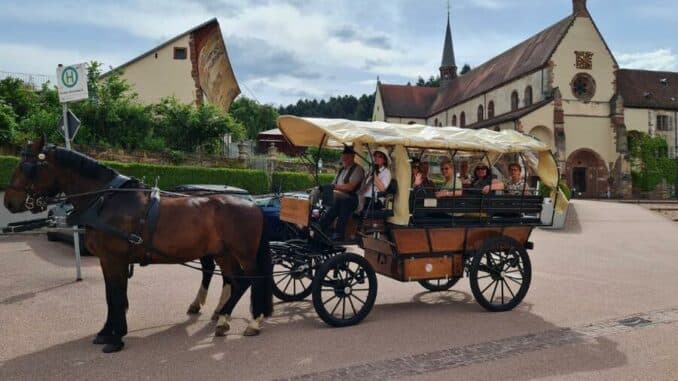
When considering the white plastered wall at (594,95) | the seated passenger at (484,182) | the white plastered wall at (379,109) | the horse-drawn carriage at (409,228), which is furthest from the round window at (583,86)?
the seated passenger at (484,182)

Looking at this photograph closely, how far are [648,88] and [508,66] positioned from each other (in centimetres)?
1117

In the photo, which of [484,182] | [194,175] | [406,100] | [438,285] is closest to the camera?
[484,182]

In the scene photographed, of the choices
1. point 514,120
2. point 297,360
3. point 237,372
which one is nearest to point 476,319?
point 297,360

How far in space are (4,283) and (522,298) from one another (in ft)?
26.8

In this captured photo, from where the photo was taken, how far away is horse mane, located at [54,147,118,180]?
18.6ft

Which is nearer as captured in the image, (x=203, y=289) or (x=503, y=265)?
(x=203, y=289)

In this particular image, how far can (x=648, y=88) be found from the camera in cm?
4331

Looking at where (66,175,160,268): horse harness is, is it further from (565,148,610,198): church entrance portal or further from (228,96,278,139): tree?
(228,96,278,139): tree

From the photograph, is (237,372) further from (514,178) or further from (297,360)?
(514,178)

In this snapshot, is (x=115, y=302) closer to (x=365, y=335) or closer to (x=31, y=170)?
(x=31, y=170)

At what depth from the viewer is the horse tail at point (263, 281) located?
20.2ft

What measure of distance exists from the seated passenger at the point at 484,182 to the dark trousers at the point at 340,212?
1.84 m

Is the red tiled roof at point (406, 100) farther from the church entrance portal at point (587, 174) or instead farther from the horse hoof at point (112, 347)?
the horse hoof at point (112, 347)

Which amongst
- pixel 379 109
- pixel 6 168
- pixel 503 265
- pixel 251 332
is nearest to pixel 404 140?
pixel 503 265
